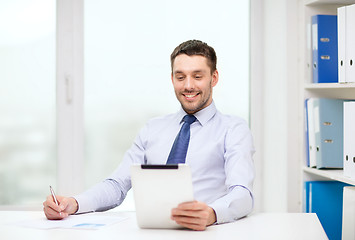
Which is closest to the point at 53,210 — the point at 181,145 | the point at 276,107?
the point at 181,145

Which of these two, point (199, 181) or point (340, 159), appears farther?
point (340, 159)

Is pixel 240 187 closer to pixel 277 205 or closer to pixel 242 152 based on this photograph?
pixel 242 152

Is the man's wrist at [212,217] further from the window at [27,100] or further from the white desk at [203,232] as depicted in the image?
the window at [27,100]

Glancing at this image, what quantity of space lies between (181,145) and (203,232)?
2.10 ft

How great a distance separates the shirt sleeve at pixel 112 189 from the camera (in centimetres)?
203

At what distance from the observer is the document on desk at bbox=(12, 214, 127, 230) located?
174cm

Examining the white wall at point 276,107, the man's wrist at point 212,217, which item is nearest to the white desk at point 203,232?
the man's wrist at point 212,217

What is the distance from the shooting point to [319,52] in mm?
2807

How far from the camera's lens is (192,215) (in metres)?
1.64

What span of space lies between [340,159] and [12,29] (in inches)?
82.6

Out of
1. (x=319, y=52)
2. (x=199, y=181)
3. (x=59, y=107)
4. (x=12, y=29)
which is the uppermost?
(x=12, y=29)

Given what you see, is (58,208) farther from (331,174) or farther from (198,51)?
(331,174)

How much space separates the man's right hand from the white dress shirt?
62mm

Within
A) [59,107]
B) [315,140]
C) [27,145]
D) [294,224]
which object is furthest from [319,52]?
[27,145]
